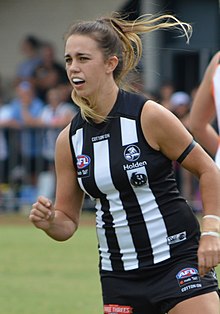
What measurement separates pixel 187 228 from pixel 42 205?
0.78 meters

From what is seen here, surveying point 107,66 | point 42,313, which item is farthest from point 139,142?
point 42,313

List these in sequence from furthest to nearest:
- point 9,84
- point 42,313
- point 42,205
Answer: point 9,84 → point 42,313 → point 42,205

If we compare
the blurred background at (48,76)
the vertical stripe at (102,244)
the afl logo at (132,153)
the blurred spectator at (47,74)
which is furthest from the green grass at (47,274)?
the blurred spectator at (47,74)

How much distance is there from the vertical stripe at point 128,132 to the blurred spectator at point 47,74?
41.6ft

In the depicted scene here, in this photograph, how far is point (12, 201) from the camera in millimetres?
16891

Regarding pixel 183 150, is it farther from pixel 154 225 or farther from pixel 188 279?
pixel 188 279

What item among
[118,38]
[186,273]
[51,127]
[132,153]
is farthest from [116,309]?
[51,127]

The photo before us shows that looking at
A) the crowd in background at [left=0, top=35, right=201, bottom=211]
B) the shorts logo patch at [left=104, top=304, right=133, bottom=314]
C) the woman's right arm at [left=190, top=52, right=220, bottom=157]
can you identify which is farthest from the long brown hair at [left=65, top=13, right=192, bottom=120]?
the crowd in background at [left=0, top=35, right=201, bottom=211]

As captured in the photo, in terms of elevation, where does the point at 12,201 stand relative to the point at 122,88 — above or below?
below

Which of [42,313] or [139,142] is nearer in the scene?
[139,142]

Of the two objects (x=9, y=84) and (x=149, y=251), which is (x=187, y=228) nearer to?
(x=149, y=251)

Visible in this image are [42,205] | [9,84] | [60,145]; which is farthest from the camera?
[9,84]

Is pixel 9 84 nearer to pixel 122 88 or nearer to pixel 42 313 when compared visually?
pixel 42 313

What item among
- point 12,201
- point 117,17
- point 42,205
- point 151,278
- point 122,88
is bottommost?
point 12,201
